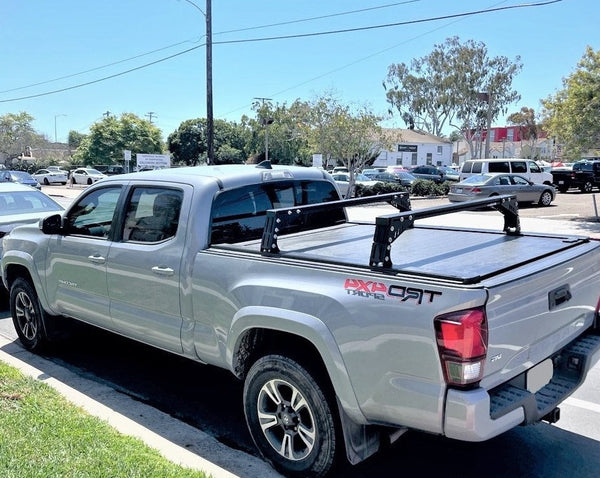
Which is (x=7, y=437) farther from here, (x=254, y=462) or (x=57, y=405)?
(x=254, y=462)

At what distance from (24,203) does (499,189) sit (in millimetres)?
17545

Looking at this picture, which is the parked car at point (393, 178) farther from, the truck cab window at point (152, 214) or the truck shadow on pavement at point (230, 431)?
the truck cab window at point (152, 214)

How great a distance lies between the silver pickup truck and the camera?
2.55 m

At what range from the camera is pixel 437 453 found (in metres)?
3.63

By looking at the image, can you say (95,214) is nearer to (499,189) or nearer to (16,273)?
(16,273)

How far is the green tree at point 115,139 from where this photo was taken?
2434 inches

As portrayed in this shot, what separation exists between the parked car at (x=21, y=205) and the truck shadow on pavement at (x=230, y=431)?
7.74ft

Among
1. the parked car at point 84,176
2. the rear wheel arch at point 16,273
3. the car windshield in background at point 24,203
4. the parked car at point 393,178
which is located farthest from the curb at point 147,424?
the parked car at point 84,176

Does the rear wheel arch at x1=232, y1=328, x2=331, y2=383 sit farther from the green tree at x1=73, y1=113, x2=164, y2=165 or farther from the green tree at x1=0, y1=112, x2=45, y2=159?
the green tree at x1=0, y1=112, x2=45, y2=159

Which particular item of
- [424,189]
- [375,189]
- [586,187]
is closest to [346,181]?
[375,189]

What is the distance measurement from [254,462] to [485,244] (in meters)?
2.03

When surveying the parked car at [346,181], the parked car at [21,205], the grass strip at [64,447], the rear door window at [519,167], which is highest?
the rear door window at [519,167]

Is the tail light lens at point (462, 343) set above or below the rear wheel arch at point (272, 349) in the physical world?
above

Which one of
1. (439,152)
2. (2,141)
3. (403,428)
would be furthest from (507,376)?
(2,141)
